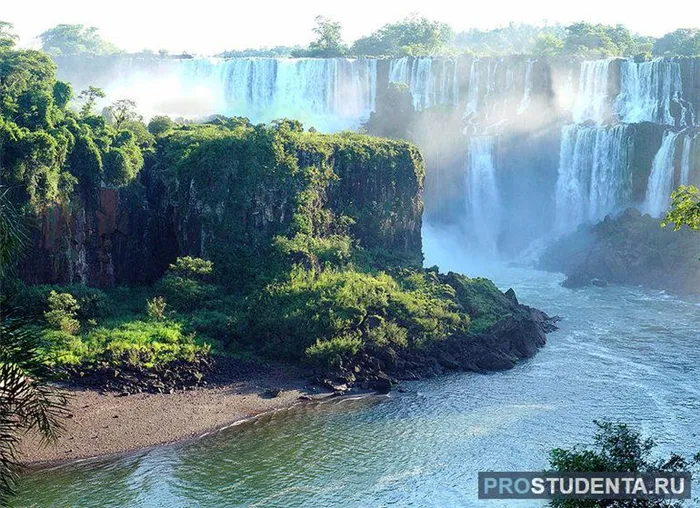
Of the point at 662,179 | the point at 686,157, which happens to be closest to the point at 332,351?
the point at 662,179

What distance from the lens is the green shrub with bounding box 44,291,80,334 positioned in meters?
40.0

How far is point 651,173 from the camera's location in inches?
2746

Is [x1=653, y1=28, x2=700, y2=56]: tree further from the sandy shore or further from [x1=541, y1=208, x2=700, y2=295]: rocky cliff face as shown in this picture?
the sandy shore

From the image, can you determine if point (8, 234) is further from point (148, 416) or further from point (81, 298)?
point (81, 298)

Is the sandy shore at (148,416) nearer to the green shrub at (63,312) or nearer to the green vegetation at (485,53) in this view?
the green shrub at (63,312)

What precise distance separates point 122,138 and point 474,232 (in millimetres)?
34708

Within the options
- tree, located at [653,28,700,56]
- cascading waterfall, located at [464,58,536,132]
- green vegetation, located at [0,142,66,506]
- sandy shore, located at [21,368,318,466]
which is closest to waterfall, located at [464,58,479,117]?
cascading waterfall, located at [464,58,536,132]

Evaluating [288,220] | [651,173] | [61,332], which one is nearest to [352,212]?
[288,220]

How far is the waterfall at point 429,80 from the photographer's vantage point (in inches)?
3295

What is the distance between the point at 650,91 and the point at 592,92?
4.96 meters

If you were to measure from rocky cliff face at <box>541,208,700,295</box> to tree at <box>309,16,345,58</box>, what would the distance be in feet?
148

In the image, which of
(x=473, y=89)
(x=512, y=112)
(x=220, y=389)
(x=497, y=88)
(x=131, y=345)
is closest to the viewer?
(x=220, y=389)

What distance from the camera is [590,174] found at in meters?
73.5

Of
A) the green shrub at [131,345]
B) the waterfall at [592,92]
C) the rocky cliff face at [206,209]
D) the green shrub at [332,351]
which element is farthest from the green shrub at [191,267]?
the waterfall at [592,92]
